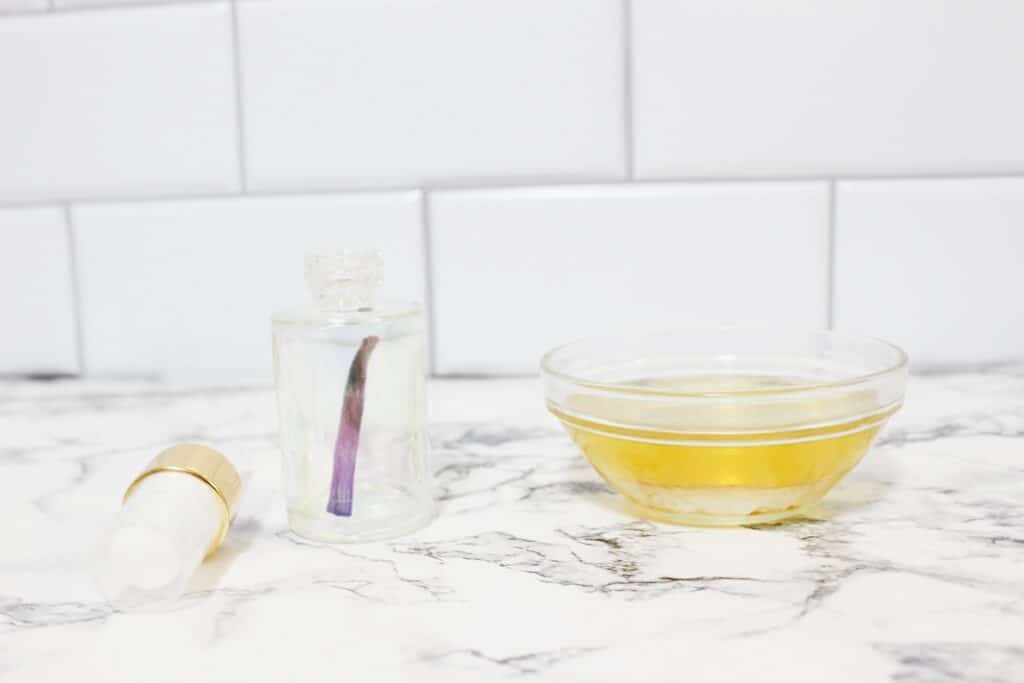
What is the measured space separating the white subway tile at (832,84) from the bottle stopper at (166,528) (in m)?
0.49

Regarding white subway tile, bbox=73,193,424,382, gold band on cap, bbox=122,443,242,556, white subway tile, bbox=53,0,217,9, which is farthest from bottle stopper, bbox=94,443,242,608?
white subway tile, bbox=53,0,217,9

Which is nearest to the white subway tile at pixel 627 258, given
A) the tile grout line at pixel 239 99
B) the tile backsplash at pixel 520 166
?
the tile backsplash at pixel 520 166

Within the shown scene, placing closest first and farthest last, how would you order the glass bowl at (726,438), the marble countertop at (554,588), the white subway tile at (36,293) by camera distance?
1. the marble countertop at (554,588)
2. the glass bowl at (726,438)
3. the white subway tile at (36,293)

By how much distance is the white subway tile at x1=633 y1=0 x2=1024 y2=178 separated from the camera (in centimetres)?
79

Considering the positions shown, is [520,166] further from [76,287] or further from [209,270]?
[76,287]

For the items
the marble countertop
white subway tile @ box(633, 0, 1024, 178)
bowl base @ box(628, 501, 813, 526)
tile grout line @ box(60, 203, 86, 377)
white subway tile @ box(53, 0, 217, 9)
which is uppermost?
white subway tile @ box(53, 0, 217, 9)

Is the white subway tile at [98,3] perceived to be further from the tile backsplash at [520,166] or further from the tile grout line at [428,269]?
the tile grout line at [428,269]

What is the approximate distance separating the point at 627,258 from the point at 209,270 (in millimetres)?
360

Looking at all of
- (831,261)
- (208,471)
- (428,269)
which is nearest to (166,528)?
(208,471)

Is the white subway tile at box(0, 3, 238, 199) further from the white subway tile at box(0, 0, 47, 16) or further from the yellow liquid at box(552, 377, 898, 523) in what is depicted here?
the yellow liquid at box(552, 377, 898, 523)

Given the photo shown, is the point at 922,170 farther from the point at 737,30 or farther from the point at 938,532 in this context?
the point at 938,532

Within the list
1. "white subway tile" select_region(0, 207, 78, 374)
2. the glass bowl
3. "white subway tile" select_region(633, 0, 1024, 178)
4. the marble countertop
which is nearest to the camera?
the marble countertop

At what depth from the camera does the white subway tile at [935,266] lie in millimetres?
808

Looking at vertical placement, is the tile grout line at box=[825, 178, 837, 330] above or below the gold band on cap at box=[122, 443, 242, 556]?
above
